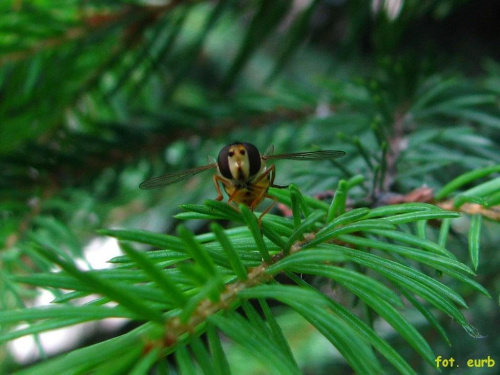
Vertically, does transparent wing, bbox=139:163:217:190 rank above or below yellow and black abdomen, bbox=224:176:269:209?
above

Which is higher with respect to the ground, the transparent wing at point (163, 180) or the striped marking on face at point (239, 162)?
the transparent wing at point (163, 180)

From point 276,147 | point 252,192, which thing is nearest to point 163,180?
point 252,192

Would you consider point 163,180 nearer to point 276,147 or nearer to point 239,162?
point 239,162

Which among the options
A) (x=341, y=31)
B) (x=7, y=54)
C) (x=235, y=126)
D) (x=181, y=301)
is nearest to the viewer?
(x=181, y=301)

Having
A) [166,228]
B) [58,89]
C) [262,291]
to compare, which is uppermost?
[58,89]

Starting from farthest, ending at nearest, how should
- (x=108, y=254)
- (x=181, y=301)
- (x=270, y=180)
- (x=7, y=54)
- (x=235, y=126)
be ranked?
(x=108, y=254)
(x=235, y=126)
(x=7, y=54)
(x=270, y=180)
(x=181, y=301)

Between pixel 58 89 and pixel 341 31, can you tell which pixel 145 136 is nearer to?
pixel 58 89

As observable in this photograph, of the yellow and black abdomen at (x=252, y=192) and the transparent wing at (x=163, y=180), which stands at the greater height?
the transparent wing at (x=163, y=180)

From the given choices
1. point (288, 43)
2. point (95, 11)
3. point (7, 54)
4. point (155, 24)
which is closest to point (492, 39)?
point (288, 43)

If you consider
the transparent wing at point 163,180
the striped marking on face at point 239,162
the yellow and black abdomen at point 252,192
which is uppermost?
the transparent wing at point 163,180

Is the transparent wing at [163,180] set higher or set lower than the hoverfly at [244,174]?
higher

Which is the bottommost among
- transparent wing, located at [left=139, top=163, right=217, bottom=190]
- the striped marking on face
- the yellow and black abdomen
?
the yellow and black abdomen
